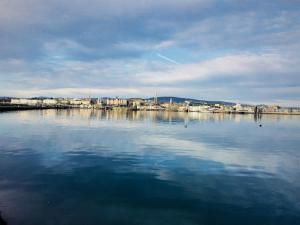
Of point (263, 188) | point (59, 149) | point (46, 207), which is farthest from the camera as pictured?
point (59, 149)

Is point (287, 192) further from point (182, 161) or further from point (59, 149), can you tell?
point (59, 149)

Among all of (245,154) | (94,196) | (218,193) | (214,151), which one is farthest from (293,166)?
(94,196)

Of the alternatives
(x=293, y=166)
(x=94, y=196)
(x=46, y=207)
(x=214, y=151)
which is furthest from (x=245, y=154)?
(x=46, y=207)

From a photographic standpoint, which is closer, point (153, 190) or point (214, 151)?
point (153, 190)

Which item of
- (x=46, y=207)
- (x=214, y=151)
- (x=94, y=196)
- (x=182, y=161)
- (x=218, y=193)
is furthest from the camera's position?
(x=214, y=151)

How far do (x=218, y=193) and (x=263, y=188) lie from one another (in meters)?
3.89

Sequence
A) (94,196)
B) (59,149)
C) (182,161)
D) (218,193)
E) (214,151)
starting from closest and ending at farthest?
(94,196), (218,193), (182,161), (59,149), (214,151)

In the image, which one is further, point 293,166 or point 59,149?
point 59,149

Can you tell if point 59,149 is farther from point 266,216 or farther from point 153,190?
point 266,216

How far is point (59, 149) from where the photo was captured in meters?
36.2

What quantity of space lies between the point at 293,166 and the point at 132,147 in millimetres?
18307

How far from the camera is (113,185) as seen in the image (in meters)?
21.5

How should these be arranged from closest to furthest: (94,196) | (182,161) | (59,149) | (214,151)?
(94,196) < (182,161) < (59,149) < (214,151)

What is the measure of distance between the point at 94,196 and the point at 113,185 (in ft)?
8.84
